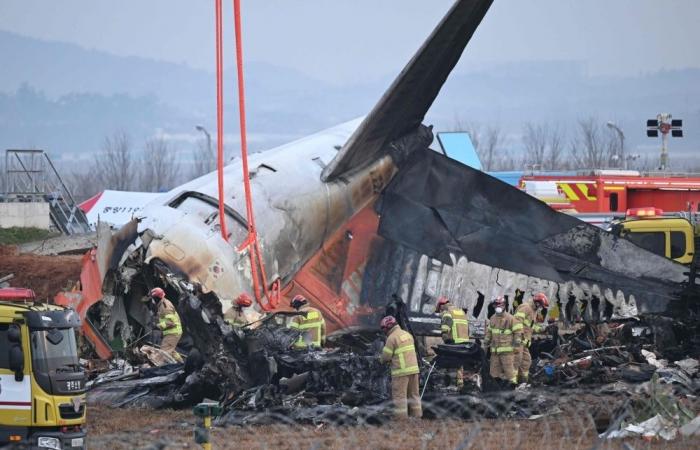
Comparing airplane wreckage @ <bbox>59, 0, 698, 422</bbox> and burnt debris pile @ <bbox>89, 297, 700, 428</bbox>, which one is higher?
airplane wreckage @ <bbox>59, 0, 698, 422</bbox>

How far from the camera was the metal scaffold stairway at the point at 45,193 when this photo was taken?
34.3 meters

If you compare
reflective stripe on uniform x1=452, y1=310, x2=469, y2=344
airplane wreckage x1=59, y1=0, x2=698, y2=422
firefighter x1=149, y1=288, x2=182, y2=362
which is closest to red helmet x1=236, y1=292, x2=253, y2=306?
airplane wreckage x1=59, y1=0, x2=698, y2=422

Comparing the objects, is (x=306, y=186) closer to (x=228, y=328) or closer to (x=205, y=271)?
(x=205, y=271)

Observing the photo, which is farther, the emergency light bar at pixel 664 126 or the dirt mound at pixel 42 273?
the emergency light bar at pixel 664 126

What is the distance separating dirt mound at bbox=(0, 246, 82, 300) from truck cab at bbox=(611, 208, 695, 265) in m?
13.4

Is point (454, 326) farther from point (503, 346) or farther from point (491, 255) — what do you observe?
point (491, 255)

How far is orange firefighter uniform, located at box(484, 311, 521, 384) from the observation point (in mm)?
16812

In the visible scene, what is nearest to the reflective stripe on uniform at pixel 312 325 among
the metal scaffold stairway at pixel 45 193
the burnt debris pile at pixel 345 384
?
the burnt debris pile at pixel 345 384

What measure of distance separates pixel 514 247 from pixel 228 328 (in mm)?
7487

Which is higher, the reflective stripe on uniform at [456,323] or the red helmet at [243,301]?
the red helmet at [243,301]

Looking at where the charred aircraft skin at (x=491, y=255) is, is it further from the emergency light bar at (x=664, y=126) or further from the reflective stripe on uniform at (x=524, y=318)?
the emergency light bar at (x=664, y=126)

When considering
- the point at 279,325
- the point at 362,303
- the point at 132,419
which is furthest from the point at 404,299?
the point at 132,419

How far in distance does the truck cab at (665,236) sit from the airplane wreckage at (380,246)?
4.99m

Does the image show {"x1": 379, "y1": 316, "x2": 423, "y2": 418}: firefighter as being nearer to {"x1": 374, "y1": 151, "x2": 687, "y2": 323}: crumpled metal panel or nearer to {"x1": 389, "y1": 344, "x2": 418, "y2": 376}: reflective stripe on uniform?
{"x1": 389, "y1": 344, "x2": 418, "y2": 376}: reflective stripe on uniform
